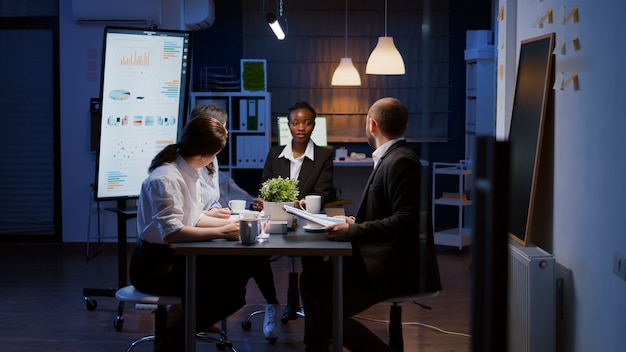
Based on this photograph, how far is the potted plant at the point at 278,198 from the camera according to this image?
3742 millimetres

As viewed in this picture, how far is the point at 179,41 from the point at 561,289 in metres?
2.96

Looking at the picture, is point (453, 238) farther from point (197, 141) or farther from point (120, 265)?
point (197, 141)

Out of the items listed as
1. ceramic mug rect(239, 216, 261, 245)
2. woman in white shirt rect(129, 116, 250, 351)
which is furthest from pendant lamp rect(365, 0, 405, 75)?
ceramic mug rect(239, 216, 261, 245)

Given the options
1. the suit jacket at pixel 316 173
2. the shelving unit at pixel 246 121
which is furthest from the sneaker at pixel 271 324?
the shelving unit at pixel 246 121

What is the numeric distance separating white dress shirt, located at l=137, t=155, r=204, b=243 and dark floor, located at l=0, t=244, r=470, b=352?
116cm

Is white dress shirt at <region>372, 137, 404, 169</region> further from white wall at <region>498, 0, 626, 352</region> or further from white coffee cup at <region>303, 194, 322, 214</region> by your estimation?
white wall at <region>498, 0, 626, 352</region>

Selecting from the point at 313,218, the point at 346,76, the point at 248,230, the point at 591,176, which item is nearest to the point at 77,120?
the point at 346,76

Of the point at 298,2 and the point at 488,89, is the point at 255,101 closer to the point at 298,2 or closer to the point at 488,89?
the point at 298,2

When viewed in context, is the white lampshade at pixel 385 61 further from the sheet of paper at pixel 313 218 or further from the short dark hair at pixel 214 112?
the sheet of paper at pixel 313 218

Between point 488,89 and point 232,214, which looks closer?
point 232,214

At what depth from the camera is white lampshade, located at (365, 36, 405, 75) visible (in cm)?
717

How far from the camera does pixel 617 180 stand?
285cm

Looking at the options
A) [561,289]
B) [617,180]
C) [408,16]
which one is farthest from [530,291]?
[408,16]

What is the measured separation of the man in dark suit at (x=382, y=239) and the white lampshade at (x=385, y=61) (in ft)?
11.9
